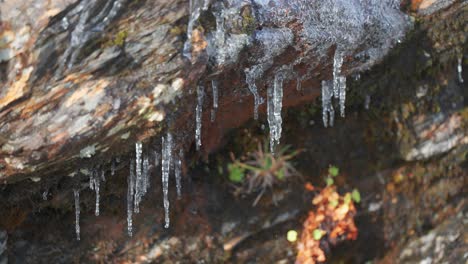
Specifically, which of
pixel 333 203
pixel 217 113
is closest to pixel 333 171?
pixel 333 203

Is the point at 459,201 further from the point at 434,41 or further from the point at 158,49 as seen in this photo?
the point at 158,49

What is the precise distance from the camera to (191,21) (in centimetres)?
239

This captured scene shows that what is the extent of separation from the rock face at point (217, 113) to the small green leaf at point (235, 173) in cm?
12

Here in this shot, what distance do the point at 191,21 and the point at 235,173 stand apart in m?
2.27

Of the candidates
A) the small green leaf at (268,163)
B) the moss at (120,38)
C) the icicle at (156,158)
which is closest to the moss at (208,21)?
the moss at (120,38)

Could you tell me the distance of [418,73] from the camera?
4512 millimetres

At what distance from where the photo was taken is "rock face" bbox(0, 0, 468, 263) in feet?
7.52

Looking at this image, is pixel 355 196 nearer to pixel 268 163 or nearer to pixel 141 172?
pixel 268 163

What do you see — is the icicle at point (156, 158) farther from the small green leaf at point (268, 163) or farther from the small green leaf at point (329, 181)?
the small green leaf at point (329, 181)

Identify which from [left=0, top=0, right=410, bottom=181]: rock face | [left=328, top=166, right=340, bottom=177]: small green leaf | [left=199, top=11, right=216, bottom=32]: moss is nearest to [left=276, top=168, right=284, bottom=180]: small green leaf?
[left=328, top=166, right=340, bottom=177]: small green leaf

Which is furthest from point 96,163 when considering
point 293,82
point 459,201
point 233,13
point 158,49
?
point 459,201

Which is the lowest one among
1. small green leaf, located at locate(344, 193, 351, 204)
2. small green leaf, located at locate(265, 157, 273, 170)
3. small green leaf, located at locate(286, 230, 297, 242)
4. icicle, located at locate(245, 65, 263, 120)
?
small green leaf, located at locate(286, 230, 297, 242)

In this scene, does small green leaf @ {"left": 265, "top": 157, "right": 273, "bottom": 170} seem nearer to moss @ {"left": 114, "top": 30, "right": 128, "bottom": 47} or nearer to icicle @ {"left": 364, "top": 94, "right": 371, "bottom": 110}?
icicle @ {"left": 364, "top": 94, "right": 371, "bottom": 110}

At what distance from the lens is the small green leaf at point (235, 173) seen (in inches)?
176
